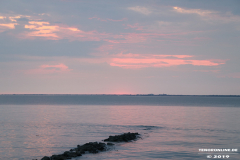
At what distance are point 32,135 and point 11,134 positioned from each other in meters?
3.26

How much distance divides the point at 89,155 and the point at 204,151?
11.8 meters

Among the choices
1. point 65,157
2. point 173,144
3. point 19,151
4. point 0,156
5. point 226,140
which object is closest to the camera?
point 65,157

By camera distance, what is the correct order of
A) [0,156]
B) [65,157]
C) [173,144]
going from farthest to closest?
1. [173,144]
2. [0,156]
3. [65,157]

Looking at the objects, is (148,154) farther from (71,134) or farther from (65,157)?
(71,134)

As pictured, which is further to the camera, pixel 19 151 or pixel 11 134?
pixel 11 134

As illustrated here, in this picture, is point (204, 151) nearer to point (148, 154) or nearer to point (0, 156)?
point (148, 154)

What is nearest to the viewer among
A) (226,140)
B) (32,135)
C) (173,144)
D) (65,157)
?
(65,157)

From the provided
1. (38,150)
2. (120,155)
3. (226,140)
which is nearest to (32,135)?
(38,150)

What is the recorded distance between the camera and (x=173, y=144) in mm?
28516

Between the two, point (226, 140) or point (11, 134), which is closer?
point (226, 140)

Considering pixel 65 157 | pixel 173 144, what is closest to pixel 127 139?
pixel 173 144

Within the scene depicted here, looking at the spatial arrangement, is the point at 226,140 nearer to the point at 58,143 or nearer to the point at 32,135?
the point at 58,143

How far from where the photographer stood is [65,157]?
22312 mm

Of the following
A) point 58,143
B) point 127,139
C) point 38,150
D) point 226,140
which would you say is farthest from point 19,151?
point 226,140
